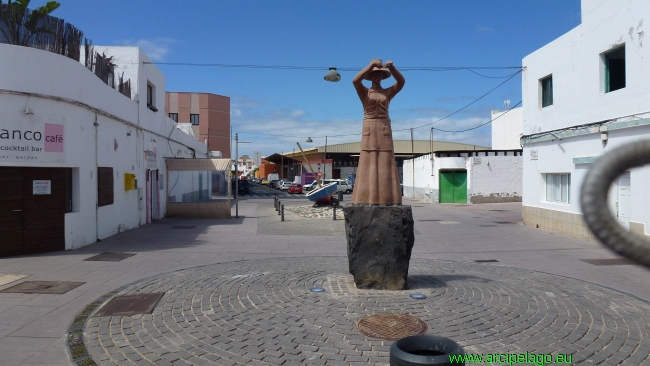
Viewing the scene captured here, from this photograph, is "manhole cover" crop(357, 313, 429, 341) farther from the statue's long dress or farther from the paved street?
the statue's long dress

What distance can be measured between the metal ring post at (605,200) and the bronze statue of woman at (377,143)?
5771 millimetres

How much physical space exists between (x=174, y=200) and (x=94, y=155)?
8289mm

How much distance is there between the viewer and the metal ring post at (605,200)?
4.76 ft

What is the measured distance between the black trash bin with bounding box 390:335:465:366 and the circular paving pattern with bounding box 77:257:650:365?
1.10 metres

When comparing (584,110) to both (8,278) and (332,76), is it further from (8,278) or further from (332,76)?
(8,278)

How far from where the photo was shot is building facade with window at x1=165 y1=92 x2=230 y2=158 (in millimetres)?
47844

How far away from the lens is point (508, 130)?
139ft

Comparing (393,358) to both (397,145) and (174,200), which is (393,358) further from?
(397,145)

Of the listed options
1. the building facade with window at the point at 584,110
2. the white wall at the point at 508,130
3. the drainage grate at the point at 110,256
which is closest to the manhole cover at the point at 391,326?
the building facade with window at the point at 584,110

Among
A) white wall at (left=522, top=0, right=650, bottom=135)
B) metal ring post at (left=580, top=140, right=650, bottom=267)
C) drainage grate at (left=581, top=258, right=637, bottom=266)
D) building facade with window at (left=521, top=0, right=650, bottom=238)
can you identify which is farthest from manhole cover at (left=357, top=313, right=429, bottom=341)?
white wall at (left=522, top=0, right=650, bottom=135)

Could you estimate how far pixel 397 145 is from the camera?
196 feet

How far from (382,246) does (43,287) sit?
17.8 ft

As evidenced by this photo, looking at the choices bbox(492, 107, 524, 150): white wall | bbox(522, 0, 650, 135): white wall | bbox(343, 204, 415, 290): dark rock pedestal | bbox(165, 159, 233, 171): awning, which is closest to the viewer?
bbox(343, 204, 415, 290): dark rock pedestal

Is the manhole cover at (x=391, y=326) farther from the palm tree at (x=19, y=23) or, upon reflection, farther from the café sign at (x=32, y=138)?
the palm tree at (x=19, y=23)
